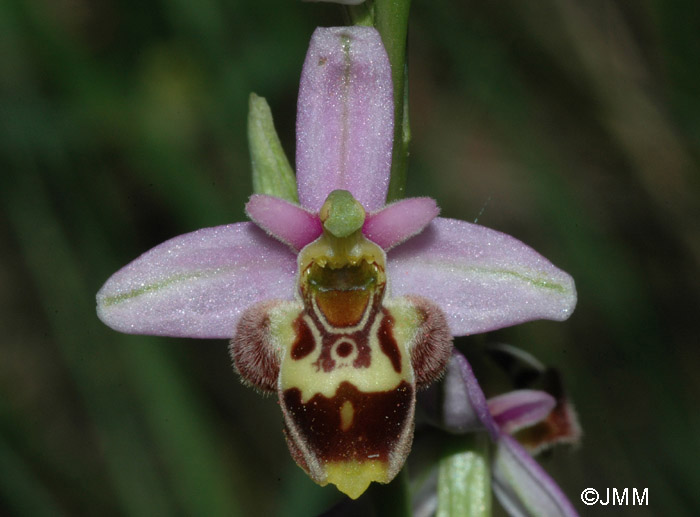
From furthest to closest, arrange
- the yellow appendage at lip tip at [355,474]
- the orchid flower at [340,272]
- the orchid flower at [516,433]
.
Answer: the orchid flower at [516,433] → the orchid flower at [340,272] → the yellow appendage at lip tip at [355,474]

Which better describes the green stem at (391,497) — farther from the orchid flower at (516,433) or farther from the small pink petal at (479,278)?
the small pink petal at (479,278)

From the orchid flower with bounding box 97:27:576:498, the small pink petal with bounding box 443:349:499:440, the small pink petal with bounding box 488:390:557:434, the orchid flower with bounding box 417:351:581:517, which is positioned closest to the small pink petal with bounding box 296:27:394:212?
the orchid flower with bounding box 97:27:576:498

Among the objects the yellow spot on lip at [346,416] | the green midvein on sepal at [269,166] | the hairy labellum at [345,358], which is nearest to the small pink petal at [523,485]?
the hairy labellum at [345,358]

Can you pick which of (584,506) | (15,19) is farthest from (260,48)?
(584,506)

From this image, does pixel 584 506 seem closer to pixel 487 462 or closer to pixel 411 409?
pixel 487 462

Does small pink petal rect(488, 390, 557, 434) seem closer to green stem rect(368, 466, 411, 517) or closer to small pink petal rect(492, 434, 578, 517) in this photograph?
small pink petal rect(492, 434, 578, 517)

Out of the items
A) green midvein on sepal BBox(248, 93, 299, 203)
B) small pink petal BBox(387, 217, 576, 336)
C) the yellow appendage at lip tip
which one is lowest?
the yellow appendage at lip tip
